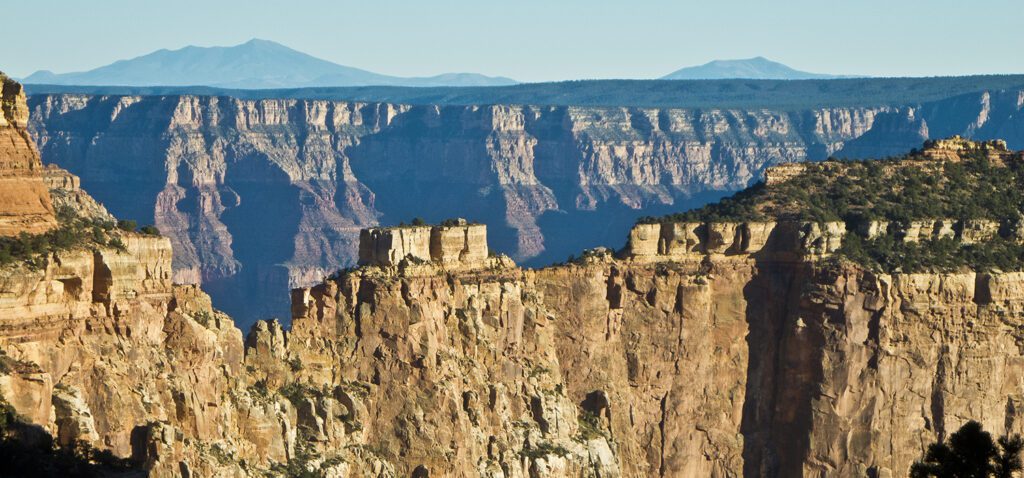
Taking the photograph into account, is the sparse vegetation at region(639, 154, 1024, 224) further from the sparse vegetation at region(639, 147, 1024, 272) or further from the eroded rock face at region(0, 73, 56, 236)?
the eroded rock face at region(0, 73, 56, 236)

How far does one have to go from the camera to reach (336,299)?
90.6m

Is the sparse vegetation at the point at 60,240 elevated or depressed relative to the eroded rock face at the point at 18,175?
depressed

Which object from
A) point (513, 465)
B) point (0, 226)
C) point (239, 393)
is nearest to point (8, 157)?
point (0, 226)

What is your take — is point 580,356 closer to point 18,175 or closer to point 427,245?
point 427,245

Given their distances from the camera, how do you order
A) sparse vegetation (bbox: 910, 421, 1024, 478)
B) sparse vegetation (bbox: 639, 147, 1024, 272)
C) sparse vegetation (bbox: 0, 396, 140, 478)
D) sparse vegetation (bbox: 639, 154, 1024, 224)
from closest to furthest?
1. sparse vegetation (bbox: 910, 421, 1024, 478)
2. sparse vegetation (bbox: 0, 396, 140, 478)
3. sparse vegetation (bbox: 639, 147, 1024, 272)
4. sparse vegetation (bbox: 639, 154, 1024, 224)

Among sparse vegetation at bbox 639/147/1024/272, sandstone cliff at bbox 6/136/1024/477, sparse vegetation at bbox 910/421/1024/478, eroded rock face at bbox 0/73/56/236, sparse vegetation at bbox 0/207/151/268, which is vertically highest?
eroded rock face at bbox 0/73/56/236

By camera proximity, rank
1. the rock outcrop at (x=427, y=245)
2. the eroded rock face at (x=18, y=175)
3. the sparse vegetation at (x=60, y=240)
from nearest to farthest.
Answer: the sparse vegetation at (x=60, y=240) → the eroded rock face at (x=18, y=175) → the rock outcrop at (x=427, y=245)

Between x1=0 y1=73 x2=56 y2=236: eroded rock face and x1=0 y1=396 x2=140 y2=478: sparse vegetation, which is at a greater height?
x1=0 y1=73 x2=56 y2=236: eroded rock face

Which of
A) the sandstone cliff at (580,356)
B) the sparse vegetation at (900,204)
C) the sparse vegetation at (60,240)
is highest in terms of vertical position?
the sparse vegetation at (60,240)

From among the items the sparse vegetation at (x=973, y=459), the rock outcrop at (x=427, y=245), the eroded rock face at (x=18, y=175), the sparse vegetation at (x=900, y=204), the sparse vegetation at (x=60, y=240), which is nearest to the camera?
the sparse vegetation at (x=973, y=459)

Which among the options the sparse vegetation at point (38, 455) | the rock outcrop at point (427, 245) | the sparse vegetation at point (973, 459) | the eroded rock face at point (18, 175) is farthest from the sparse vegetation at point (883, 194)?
the sparse vegetation at point (973, 459)

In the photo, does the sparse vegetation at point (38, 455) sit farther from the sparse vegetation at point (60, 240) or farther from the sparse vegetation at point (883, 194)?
the sparse vegetation at point (883, 194)

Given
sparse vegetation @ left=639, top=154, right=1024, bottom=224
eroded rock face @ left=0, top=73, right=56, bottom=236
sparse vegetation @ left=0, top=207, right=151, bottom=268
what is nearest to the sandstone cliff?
sparse vegetation @ left=0, top=207, right=151, bottom=268

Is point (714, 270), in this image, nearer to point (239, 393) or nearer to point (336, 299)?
point (336, 299)
